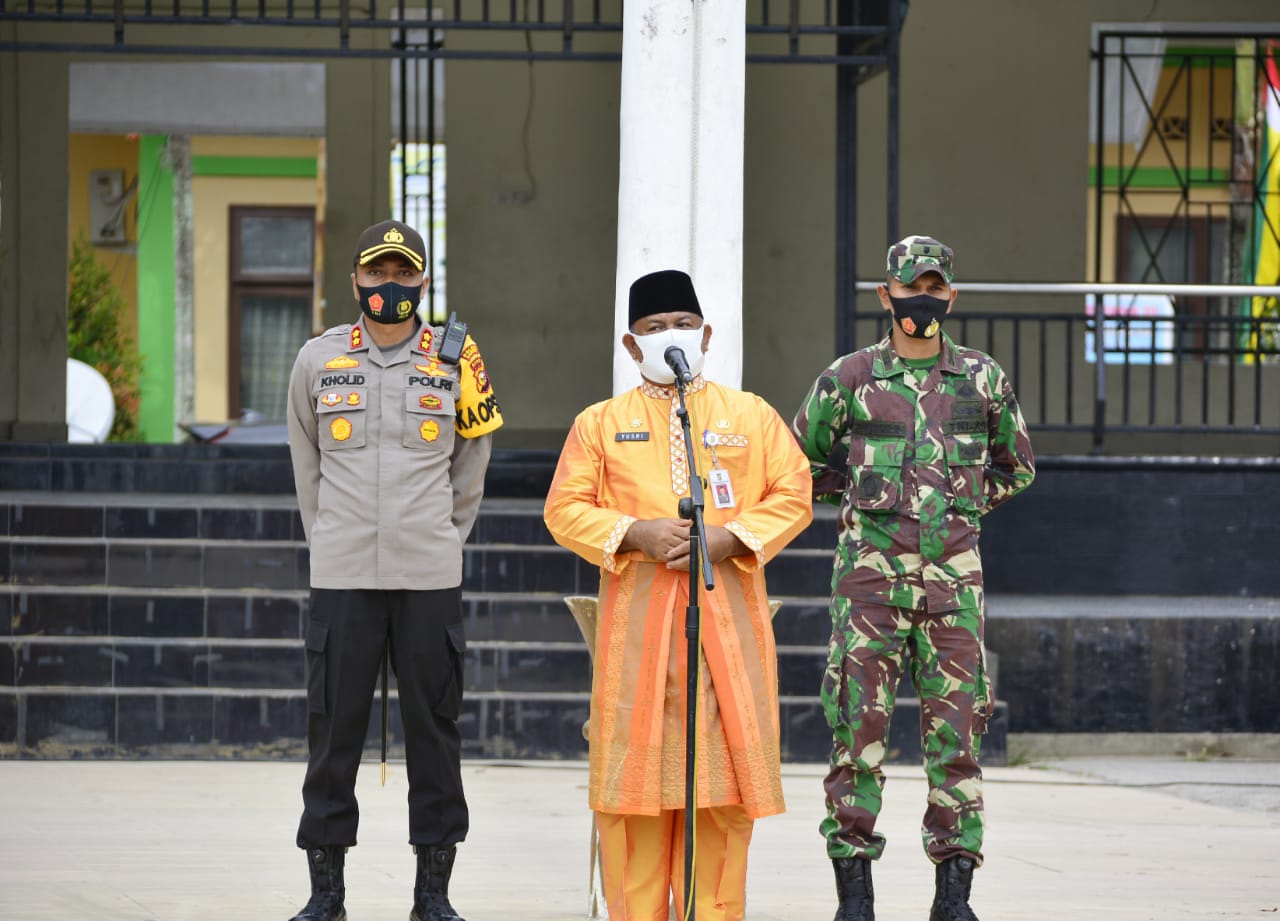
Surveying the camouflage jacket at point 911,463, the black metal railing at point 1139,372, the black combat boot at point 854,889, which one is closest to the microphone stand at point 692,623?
the black combat boot at point 854,889

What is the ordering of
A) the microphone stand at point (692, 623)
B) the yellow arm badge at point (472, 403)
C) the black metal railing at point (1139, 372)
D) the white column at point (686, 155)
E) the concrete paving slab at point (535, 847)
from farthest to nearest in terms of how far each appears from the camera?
the black metal railing at point (1139, 372), the white column at point (686, 155), the concrete paving slab at point (535, 847), the yellow arm badge at point (472, 403), the microphone stand at point (692, 623)

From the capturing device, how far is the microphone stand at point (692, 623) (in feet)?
14.2

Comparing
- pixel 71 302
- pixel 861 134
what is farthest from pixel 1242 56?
pixel 71 302

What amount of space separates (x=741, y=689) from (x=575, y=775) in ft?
10.4

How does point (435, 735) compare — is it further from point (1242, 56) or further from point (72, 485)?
point (1242, 56)

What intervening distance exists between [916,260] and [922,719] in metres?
1.26

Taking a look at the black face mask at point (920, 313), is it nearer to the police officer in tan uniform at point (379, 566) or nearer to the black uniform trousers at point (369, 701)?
the police officer in tan uniform at point (379, 566)

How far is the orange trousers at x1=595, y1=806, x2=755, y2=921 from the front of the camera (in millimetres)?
4668

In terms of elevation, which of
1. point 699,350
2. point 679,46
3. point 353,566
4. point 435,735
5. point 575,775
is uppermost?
point 679,46

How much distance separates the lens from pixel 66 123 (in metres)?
12.5

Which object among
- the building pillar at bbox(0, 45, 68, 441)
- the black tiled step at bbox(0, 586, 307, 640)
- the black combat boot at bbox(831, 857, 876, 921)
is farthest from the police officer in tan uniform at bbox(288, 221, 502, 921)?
the building pillar at bbox(0, 45, 68, 441)

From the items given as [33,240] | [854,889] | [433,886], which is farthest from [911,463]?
[33,240]

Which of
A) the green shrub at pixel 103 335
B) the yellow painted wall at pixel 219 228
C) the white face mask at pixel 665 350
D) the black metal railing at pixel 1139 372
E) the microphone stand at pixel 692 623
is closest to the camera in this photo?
the microphone stand at pixel 692 623

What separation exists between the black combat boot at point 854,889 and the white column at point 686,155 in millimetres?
2796
